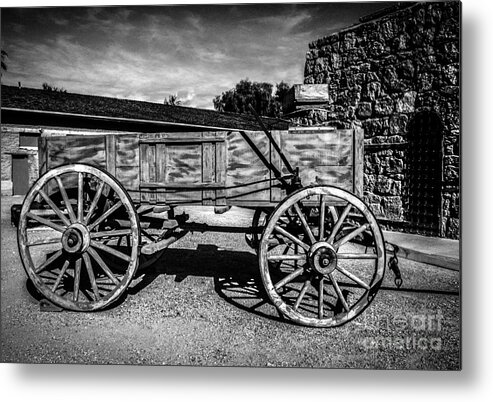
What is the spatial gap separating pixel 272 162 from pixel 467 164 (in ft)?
4.73

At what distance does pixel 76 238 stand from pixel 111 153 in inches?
29.3

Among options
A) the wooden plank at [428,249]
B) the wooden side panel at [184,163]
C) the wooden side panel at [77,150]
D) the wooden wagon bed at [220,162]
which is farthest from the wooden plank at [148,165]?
the wooden plank at [428,249]

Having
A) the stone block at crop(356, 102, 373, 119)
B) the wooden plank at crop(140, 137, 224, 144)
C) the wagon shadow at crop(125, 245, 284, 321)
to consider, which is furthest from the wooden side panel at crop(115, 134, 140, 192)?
the stone block at crop(356, 102, 373, 119)

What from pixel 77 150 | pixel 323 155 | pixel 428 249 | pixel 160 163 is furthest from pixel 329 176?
pixel 77 150

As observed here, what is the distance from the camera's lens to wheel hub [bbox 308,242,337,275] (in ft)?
7.54

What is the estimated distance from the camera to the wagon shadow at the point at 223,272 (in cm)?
294

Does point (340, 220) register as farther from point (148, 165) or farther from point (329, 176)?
point (148, 165)

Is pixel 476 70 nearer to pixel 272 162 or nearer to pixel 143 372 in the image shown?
pixel 272 162

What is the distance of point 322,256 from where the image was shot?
2.31 m

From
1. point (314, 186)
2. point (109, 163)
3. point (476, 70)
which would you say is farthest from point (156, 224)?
point (476, 70)

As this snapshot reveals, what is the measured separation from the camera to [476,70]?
2.42 meters

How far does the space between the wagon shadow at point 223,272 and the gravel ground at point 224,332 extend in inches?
1.0

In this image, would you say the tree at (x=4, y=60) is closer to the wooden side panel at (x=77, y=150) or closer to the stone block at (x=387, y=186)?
the wooden side panel at (x=77, y=150)

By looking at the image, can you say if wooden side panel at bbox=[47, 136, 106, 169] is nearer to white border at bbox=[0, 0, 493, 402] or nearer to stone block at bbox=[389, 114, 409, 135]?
white border at bbox=[0, 0, 493, 402]
